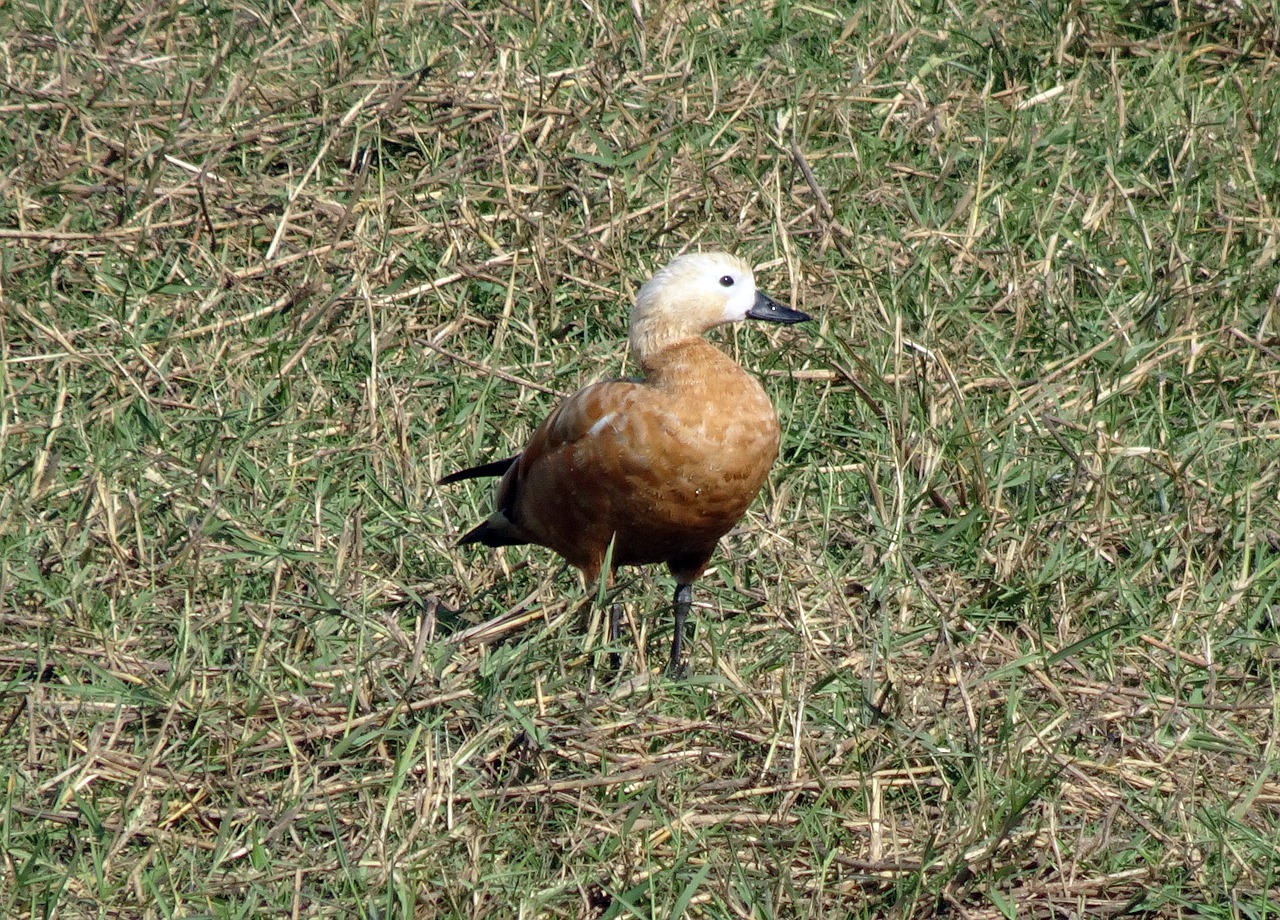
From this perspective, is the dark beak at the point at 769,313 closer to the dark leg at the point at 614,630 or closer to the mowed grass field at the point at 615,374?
the mowed grass field at the point at 615,374

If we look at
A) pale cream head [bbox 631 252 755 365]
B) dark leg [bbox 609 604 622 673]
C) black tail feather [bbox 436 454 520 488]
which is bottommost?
dark leg [bbox 609 604 622 673]

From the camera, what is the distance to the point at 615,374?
5.80 meters

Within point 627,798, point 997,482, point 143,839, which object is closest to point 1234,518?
point 997,482

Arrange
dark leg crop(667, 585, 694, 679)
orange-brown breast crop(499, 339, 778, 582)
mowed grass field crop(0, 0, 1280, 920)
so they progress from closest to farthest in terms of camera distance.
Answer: mowed grass field crop(0, 0, 1280, 920)
orange-brown breast crop(499, 339, 778, 582)
dark leg crop(667, 585, 694, 679)

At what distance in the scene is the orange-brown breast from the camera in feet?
13.9

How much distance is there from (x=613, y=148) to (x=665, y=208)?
1.47 ft

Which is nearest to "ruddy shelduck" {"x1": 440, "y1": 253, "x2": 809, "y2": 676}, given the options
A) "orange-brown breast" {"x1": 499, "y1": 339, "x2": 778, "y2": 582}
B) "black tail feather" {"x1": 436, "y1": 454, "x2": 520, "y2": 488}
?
"orange-brown breast" {"x1": 499, "y1": 339, "x2": 778, "y2": 582}

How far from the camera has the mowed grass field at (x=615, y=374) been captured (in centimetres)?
368

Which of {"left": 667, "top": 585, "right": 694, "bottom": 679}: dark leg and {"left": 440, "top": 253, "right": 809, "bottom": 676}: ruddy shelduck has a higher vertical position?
{"left": 440, "top": 253, "right": 809, "bottom": 676}: ruddy shelduck

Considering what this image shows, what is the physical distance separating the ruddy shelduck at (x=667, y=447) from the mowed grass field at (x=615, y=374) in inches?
9.0

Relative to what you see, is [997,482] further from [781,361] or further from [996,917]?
[996,917]

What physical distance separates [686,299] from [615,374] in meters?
1.36

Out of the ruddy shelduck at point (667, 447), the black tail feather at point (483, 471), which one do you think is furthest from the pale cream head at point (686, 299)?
the black tail feather at point (483, 471)

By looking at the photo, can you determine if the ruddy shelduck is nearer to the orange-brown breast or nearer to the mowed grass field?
the orange-brown breast
